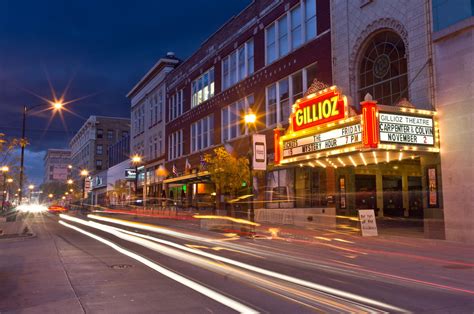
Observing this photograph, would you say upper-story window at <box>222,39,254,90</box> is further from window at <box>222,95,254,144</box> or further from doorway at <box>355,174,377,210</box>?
doorway at <box>355,174,377,210</box>

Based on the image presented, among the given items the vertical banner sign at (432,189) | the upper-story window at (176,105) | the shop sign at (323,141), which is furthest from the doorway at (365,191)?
the upper-story window at (176,105)

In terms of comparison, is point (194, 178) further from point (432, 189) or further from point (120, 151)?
point (120, 151)

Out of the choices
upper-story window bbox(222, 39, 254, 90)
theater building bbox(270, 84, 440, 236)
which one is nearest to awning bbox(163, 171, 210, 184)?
upper-story window bbox(222, 39, 254, 90)

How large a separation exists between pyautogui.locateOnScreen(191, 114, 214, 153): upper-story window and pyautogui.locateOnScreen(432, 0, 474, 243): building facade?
2586 centimetres

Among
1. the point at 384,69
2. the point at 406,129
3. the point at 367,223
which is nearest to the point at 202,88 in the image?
the point at 384,69

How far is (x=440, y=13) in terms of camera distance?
63.8 ft

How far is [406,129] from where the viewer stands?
19031 millimetres

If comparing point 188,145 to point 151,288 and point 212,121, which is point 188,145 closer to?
point 212,121

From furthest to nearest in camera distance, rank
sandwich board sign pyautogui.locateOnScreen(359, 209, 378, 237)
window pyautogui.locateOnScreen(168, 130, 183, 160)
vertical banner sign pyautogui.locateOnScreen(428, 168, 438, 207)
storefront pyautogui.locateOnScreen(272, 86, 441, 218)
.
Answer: window pyautogui.locateOnScreen(168, 130, 183, 160) < sandwich board sign pyautogui.locateOnScreen(359, 209, 378, 237) < vertical banner sign pyautogui.locateOnScreen(428, 168, 438, 207) < storefront pyautogui.locateOnScreen(272, 86, 441, 218)

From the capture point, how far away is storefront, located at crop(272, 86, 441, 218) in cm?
1886

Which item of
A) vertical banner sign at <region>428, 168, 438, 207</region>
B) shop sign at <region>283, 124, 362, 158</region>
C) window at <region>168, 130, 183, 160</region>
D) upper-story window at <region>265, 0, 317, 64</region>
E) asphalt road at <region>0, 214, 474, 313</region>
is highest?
upper-story window at <region>265, 0, 317, 64</region>

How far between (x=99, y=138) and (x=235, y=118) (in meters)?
90.5

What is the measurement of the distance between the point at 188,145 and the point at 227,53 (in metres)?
11.7

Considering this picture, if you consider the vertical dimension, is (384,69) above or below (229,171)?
above
